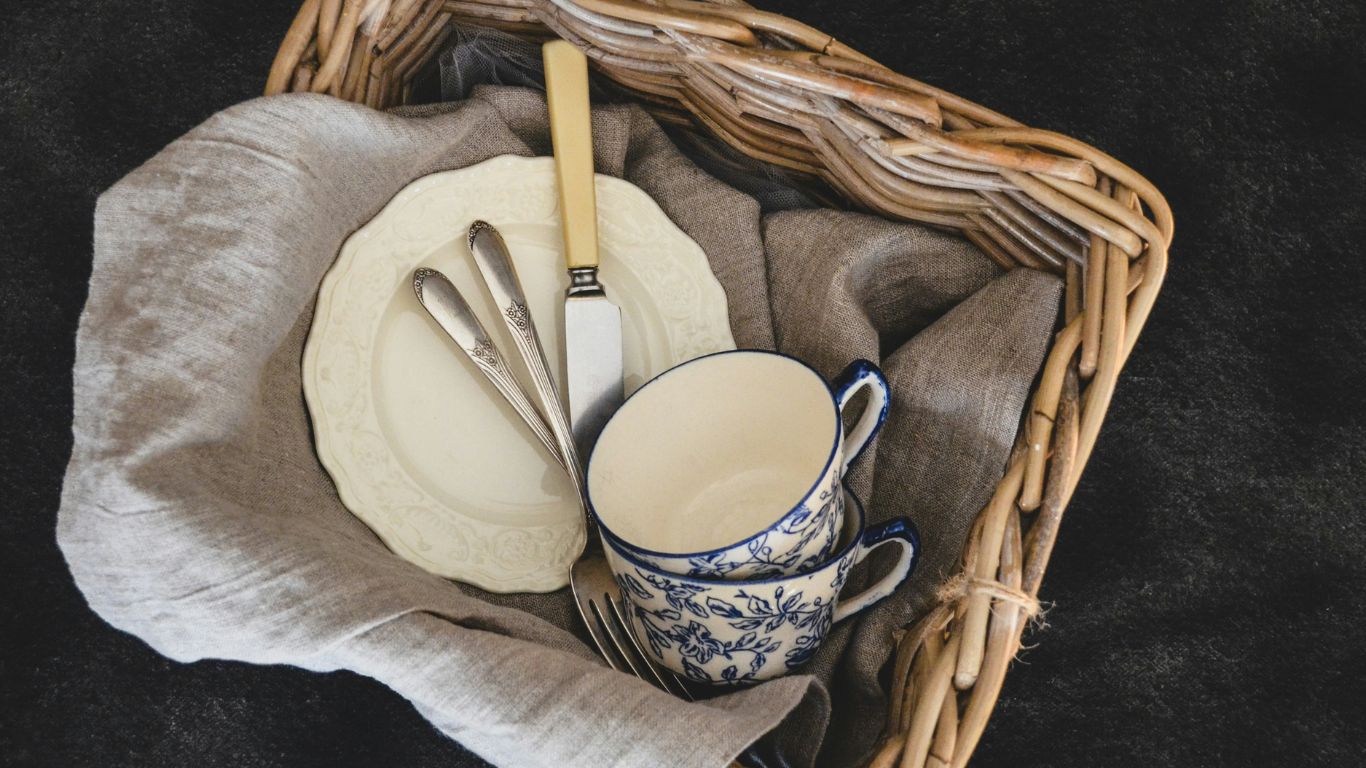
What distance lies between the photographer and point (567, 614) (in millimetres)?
448

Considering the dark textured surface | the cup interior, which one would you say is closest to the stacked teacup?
the cup interior

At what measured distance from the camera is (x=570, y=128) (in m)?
0.47

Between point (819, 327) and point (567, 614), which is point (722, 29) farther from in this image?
point (567, 614)

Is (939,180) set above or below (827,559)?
above

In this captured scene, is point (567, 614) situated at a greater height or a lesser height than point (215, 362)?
lesser

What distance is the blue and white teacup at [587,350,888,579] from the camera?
0.42m

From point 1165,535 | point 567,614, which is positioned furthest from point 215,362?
point 1165,535

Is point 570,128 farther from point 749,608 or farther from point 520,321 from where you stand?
point 749,608

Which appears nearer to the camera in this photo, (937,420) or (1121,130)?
(937,420)

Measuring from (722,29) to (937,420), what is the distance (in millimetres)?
165

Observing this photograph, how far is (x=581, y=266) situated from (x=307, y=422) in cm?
12

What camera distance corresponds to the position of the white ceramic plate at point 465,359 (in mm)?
438

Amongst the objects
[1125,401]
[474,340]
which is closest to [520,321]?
[474,340]

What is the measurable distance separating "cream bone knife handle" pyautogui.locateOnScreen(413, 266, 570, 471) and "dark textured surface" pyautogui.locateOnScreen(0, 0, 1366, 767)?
205 mm
